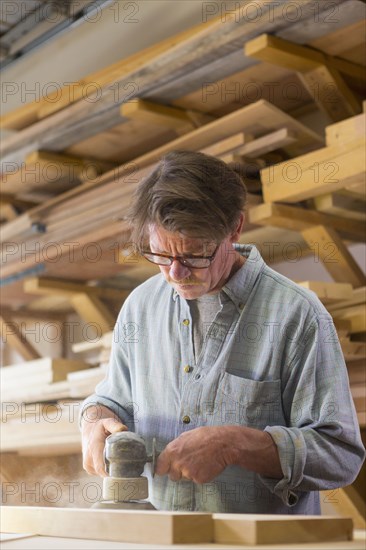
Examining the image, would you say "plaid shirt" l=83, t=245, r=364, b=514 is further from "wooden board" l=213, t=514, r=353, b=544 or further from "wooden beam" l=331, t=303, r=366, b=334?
"wooden beam" l=331, t=303, r=366, b=334

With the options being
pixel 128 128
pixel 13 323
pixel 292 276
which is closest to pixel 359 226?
pixel 292 276

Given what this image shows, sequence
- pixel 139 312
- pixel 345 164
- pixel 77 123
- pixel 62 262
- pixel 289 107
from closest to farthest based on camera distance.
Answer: pixel 139 312 → pixel 345 164 → pixel 289 107 → pixel 77 123 → pixel 62 262

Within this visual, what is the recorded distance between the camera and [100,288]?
582 cm

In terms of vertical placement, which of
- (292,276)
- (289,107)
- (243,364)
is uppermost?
(289,107)

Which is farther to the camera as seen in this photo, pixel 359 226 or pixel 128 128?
pixel 128 128

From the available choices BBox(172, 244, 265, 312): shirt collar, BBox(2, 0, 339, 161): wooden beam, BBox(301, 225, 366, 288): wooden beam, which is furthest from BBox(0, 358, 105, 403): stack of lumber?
BBox(172, 244, 265, 312): shirt collar

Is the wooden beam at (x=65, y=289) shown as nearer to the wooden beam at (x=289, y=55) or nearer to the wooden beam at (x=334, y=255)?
the wooden beam at (x=334, y=255)

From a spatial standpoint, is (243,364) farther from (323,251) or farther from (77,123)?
(77,123)

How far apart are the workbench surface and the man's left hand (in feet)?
1.38

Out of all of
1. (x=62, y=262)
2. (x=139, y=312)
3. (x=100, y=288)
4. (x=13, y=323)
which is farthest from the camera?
(x=13, y=323)

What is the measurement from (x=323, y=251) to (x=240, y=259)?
1.29m

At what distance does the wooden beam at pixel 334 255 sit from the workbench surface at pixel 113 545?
2.05 metres

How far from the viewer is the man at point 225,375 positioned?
2457 mm

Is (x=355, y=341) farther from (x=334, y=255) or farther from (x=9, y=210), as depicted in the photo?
(x=9, y=210)
